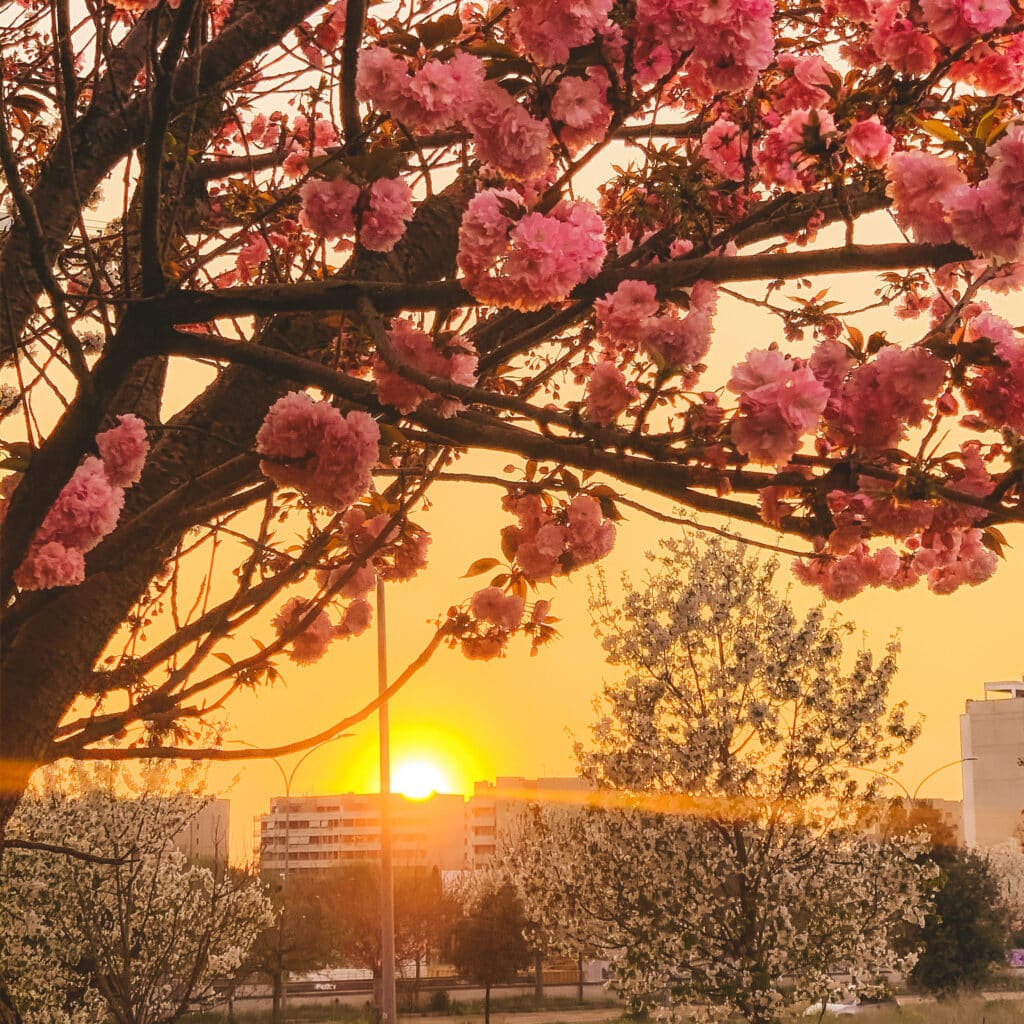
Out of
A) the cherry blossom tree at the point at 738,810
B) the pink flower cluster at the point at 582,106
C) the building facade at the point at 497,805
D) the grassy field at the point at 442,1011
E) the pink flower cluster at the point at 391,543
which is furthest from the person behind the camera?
the building facade at the point at 497,805

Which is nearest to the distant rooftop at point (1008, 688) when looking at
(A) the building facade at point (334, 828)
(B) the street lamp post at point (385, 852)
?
(A) the building facade at point (334, 828)

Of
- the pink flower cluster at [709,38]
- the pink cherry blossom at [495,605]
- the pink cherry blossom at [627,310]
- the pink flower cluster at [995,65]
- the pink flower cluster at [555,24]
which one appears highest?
the pink flower cluster at [995,65]

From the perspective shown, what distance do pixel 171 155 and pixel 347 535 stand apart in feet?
4.43

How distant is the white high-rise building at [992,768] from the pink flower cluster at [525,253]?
285 ft

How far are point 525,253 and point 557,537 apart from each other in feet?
4.19

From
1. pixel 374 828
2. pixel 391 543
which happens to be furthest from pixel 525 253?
pixel 374 828

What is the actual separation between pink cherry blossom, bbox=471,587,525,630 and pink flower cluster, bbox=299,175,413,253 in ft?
6.18

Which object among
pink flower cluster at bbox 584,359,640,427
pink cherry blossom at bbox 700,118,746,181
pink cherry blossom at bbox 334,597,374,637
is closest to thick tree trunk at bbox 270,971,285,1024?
pink cherry blossom at bbox 334,597,374,637

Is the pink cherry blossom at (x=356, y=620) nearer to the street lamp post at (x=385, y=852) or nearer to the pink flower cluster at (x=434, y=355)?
the pink flower cluster at (x=434, y=355)

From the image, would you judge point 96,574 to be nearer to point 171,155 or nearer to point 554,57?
point 171,155

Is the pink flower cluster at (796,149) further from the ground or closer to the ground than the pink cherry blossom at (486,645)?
further from the ground

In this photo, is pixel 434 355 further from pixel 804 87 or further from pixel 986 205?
pixel 804 87

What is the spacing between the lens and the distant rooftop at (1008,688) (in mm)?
91125

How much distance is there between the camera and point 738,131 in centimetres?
339
